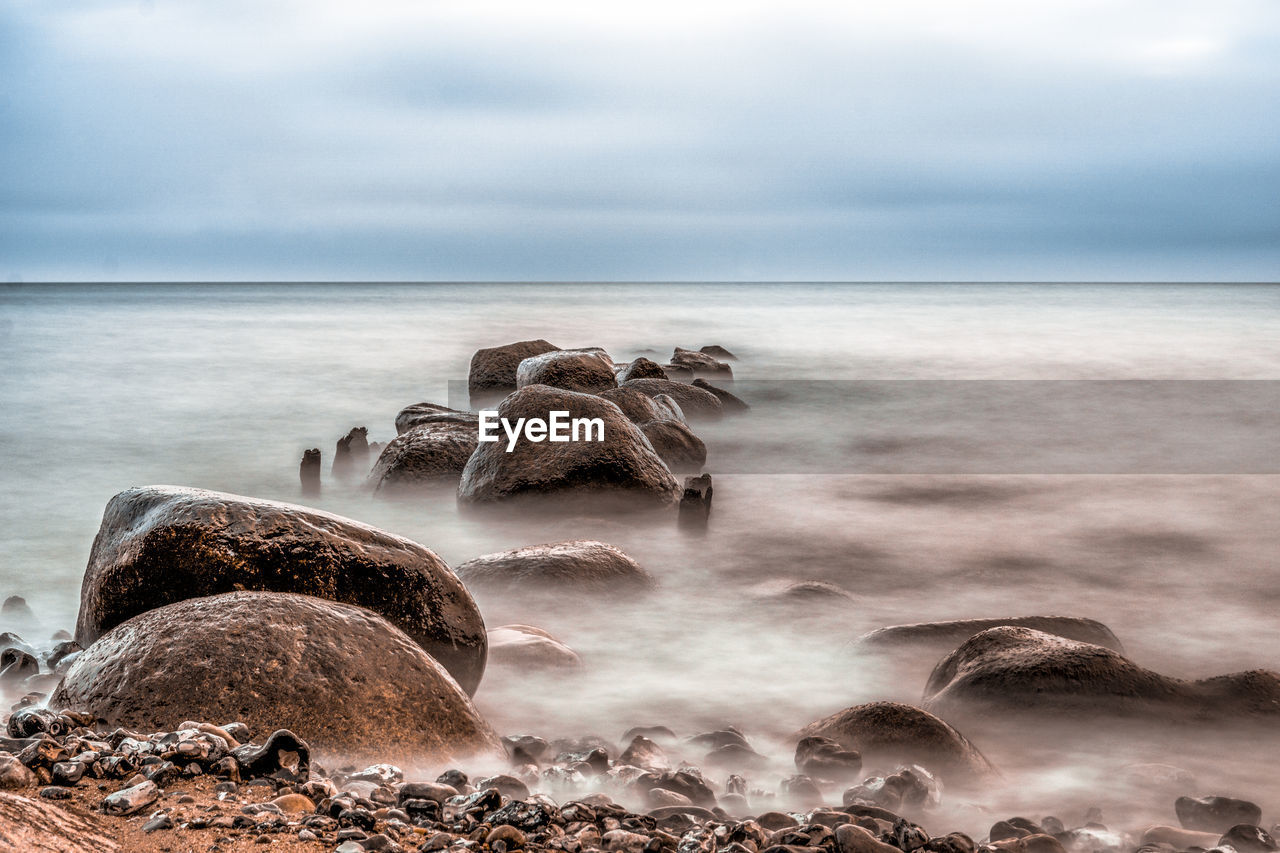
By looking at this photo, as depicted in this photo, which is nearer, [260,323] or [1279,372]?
Answer: [1279,372]

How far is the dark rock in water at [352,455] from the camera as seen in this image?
9.56 m

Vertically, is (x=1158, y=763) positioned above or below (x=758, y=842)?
below

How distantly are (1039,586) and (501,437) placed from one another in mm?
3608

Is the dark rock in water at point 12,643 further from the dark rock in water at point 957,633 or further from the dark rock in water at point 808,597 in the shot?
the dark rock in water at point 957,633

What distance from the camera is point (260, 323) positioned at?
36.9m

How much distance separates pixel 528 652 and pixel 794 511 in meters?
4.21

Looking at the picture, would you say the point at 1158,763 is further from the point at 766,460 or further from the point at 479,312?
the point at 479,312

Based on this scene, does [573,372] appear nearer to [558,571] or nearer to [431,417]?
[431,417]

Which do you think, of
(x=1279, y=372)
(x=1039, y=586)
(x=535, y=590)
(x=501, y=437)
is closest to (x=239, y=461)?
(x=501, y=437)

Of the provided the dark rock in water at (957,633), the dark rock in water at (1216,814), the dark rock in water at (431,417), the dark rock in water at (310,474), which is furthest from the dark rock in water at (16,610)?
the dark rock in water at (1216,814)

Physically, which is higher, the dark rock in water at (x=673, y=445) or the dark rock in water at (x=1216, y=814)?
the dark rock in water at (x=673, y=445)

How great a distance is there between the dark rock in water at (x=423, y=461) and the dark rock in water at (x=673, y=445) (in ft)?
5.35

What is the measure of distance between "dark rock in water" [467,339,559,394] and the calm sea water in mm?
1335

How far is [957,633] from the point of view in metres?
4.90
